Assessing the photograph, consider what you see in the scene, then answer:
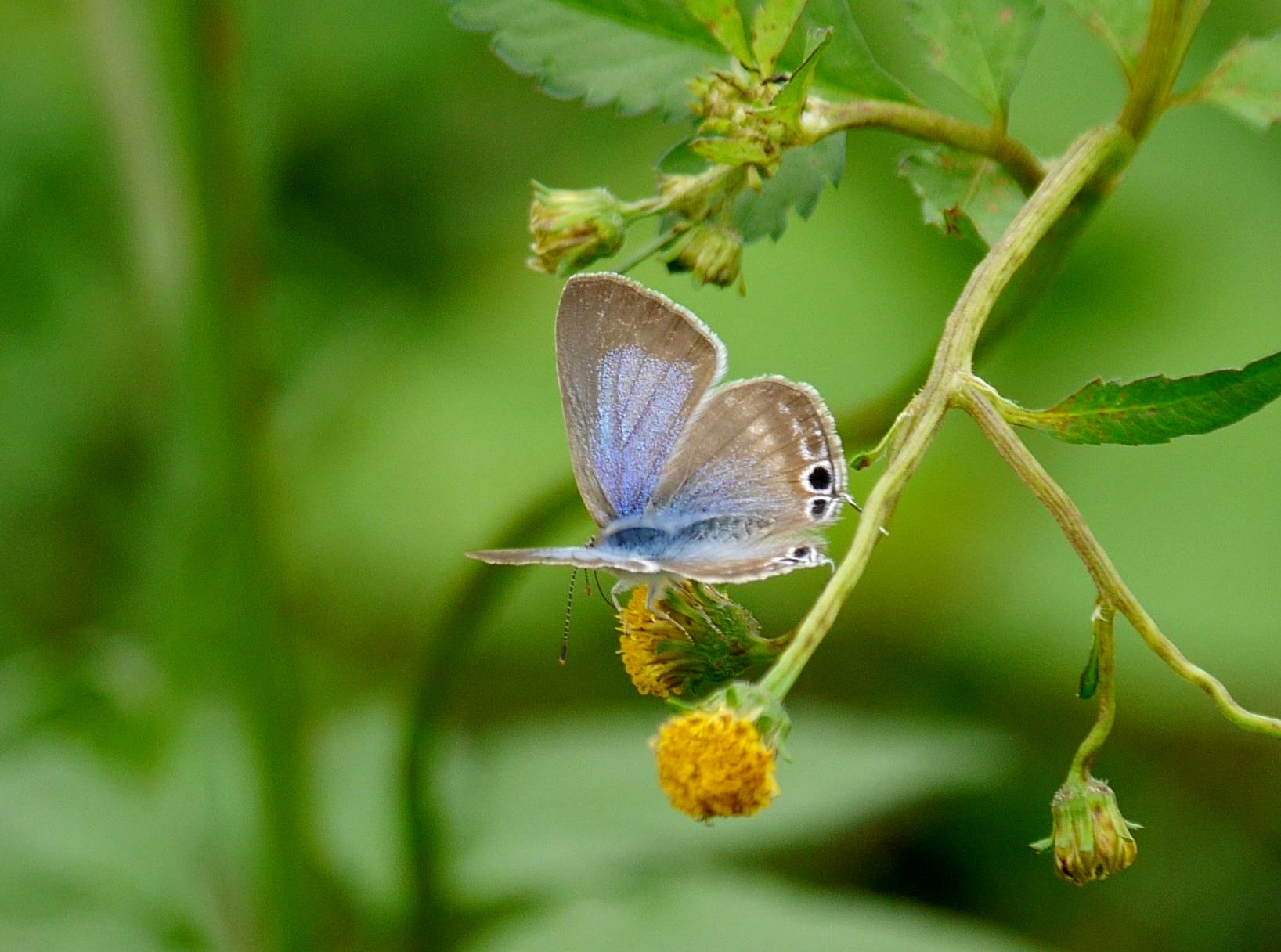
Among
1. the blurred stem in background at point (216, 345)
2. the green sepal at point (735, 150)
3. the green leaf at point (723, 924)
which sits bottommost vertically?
the green leaf at point (723, 924)

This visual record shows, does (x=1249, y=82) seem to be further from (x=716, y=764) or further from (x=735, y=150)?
(x=716, y=764)

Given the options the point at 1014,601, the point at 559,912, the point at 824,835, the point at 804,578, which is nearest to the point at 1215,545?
the point at 1014,601

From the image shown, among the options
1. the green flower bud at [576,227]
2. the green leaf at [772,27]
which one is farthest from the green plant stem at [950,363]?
the green flower bud at [576,227]

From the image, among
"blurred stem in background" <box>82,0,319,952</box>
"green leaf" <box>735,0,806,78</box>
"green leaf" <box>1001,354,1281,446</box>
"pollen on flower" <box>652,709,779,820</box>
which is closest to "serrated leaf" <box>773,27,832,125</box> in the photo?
"green leaf" <box>735,0,806,78</box>

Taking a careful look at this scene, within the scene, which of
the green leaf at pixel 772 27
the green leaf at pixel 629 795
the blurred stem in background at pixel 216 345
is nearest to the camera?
the green leaf at pixel 772 27

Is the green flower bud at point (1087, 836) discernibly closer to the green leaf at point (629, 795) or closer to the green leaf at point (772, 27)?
the green leaf at point (772, 27)

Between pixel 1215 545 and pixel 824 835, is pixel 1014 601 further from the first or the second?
pixel 824 835
